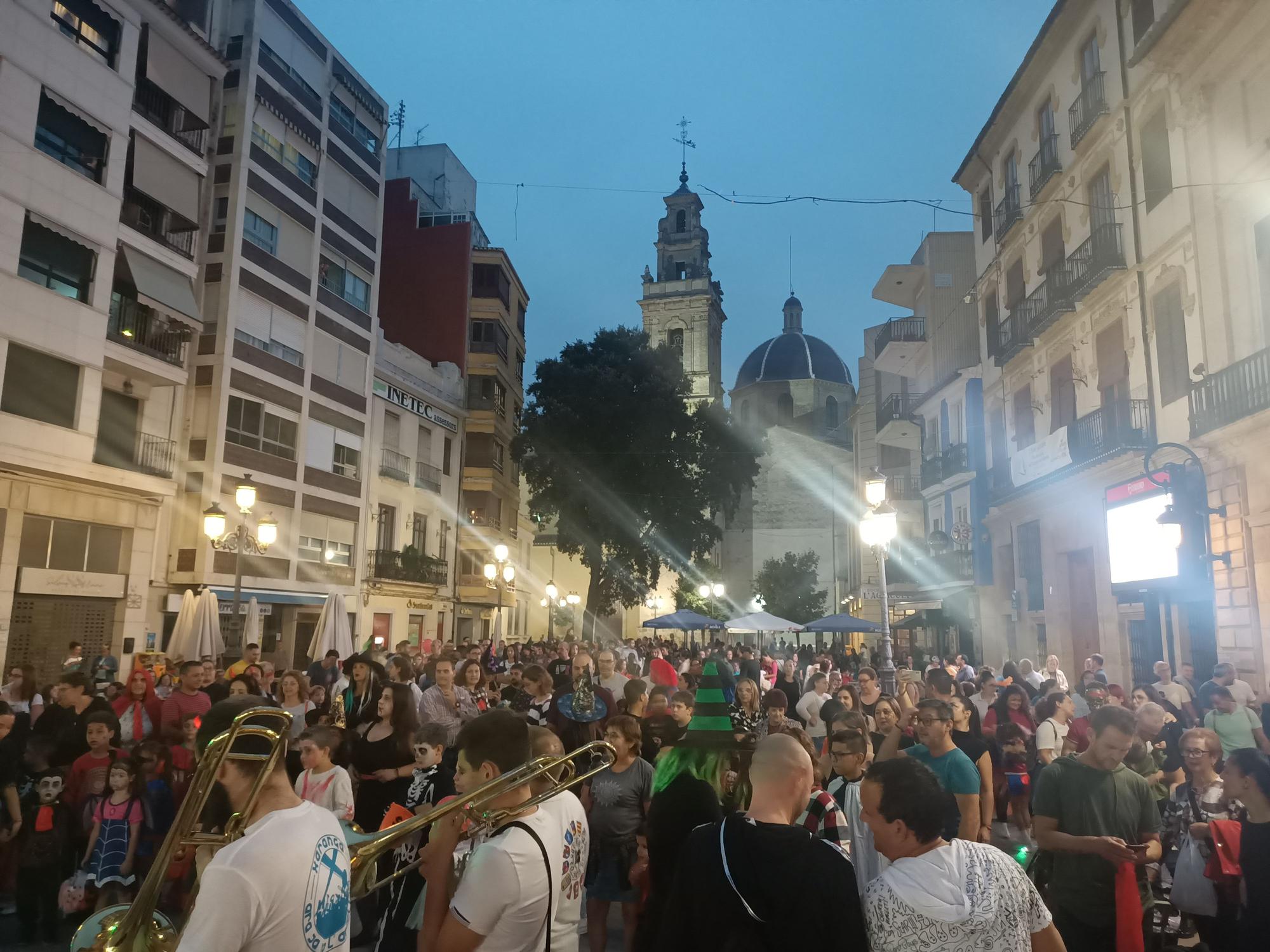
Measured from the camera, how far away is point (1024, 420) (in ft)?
75.8

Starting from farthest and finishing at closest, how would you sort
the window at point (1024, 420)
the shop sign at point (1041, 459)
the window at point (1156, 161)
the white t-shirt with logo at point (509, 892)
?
the window at point (1024, 420)
the shop sign at point (1041, 459)
the window at point (1156, 161)
the white t-shirt with logo at point (509, 892)

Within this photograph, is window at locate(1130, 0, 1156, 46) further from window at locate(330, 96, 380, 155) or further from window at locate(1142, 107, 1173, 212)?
window at locate(330, 96, 380, 155)

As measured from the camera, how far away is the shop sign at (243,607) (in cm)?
2338

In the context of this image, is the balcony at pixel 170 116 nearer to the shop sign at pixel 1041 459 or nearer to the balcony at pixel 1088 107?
the balcony at pixel 1088 107

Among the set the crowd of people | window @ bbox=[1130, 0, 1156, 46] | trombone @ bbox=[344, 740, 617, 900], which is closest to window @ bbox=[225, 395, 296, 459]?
the crowd of people

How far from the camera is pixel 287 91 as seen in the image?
2778 cm

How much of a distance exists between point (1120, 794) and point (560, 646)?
634 inches

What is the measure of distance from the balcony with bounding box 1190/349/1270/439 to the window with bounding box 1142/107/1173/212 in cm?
400

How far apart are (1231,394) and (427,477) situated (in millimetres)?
27998

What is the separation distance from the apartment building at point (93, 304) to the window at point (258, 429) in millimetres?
1650

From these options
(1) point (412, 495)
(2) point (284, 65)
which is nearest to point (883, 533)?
(1) point (412, 495)

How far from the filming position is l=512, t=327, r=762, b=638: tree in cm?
3538

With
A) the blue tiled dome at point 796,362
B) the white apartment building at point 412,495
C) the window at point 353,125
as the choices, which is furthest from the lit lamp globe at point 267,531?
the blue tiled dome at point 796,362

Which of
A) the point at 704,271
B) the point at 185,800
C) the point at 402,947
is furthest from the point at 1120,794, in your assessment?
the point at 704,271
